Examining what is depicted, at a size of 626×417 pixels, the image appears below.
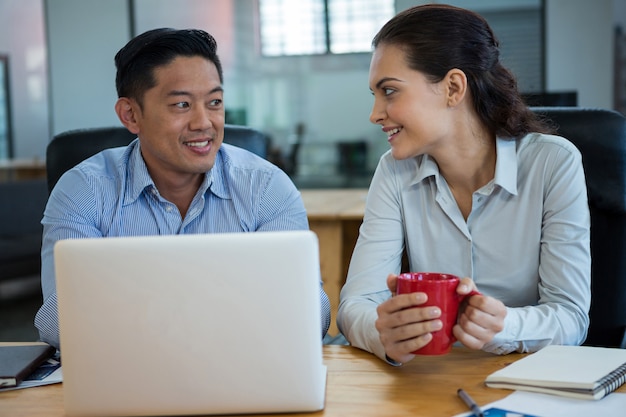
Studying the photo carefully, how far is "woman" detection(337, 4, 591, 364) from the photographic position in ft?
4.80

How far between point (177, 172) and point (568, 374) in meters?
1.03

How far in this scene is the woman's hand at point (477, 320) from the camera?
3.53ft

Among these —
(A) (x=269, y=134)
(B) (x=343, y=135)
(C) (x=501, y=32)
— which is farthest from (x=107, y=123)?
(C) (x=501, y=32)

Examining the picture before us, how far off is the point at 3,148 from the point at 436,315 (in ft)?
33.6

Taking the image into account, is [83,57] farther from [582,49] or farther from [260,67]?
[582,49]

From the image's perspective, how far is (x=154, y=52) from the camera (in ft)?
5.62

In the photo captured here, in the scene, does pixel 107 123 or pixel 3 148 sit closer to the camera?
pixel 107 123

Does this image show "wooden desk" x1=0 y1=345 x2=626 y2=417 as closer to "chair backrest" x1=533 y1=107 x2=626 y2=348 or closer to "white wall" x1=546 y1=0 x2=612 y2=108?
"chair backrest" x1=533 y1=107 x2=626 y2=348

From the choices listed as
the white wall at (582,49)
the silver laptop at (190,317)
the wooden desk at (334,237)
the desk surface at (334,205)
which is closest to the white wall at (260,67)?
the white wall at (582,49)

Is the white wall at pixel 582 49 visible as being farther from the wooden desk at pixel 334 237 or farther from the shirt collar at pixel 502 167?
the shirt collar at pixel 502 167

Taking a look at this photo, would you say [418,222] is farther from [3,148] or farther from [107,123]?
[3,148]

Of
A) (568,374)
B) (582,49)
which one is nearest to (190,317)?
(568,374)

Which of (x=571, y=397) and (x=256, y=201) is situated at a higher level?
(x=256, y=201)

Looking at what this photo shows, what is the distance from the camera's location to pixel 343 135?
569 centimetres
